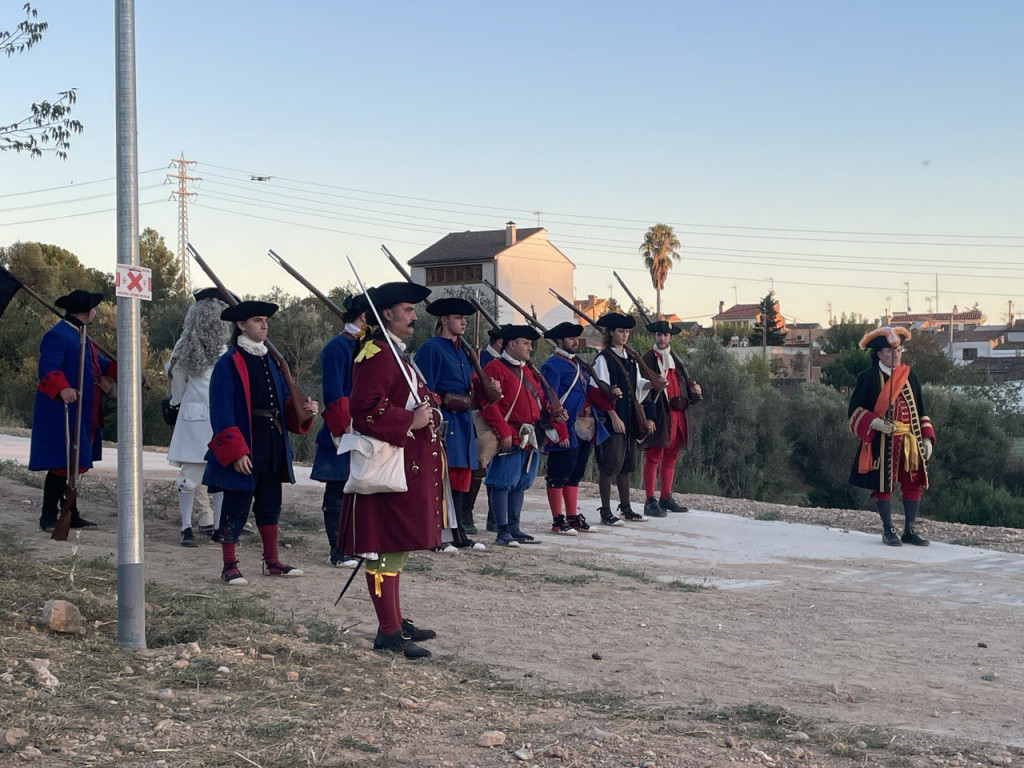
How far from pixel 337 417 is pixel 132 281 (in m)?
2.02

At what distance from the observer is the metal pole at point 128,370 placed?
572 cm

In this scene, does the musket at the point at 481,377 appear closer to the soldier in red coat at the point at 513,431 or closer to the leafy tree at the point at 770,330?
A: the soldier in red coat at the point at 513,431

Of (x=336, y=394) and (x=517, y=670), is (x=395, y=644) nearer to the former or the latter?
(x=517, y=670)

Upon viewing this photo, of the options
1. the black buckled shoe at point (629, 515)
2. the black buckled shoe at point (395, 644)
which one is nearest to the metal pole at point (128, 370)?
the black buckled shoe at point (395, 644)

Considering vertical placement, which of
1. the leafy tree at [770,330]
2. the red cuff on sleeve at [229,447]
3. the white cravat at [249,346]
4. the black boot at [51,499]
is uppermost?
the leafy tree at [770,330]

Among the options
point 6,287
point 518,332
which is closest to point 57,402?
point 6,287

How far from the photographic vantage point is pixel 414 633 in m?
6.35

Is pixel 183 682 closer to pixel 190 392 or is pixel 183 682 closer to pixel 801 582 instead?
pixel 190 392

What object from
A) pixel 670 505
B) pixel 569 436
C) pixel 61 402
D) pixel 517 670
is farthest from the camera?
pixel 670 505

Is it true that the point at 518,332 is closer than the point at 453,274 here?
Yes

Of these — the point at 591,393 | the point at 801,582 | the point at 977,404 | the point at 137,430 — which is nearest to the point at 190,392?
the point at 137,430

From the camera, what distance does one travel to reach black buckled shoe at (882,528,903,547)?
36.2 ft

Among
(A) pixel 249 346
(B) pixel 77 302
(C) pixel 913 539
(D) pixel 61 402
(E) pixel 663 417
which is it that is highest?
(B) pixel 77 302

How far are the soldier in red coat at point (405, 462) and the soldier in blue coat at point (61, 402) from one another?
12.1 ft
